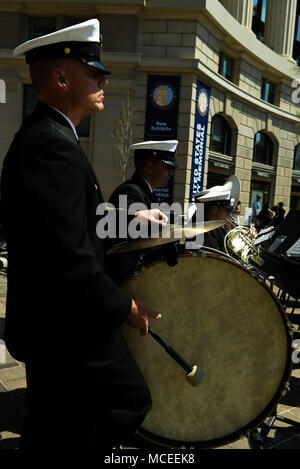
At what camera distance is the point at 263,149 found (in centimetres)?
2203

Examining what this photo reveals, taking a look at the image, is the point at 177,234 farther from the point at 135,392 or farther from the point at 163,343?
the point at 135,392

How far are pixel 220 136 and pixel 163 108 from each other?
174 inches

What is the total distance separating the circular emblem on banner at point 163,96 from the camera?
1571cm

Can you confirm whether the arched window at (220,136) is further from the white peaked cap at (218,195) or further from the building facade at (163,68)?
the white peaked cap at (218,195)

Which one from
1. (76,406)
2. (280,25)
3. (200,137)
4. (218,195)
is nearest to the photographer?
(76,406)

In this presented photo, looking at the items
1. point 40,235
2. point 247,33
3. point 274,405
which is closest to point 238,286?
point 274,405

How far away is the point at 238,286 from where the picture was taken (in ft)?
6.79

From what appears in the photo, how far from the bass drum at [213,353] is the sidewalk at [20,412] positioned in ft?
2.09

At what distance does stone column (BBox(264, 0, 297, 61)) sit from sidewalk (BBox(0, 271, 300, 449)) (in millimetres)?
22549

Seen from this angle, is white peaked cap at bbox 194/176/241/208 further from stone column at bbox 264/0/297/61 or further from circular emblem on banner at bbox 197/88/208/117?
stone column at bbox 264/0/297/61

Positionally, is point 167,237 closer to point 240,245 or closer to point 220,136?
point 240,245

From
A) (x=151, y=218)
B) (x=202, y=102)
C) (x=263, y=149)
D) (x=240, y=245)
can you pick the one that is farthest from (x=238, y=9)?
(x=151, y=218)

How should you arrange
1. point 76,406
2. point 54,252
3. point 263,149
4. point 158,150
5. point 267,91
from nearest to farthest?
point 54,252, point 76,406, point 158,150, point 267,91, point 263,149

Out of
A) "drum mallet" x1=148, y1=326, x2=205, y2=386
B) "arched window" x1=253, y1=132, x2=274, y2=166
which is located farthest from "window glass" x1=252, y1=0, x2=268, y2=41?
"drum mallet" x1=148, y1=326, x2=205, y2=386
